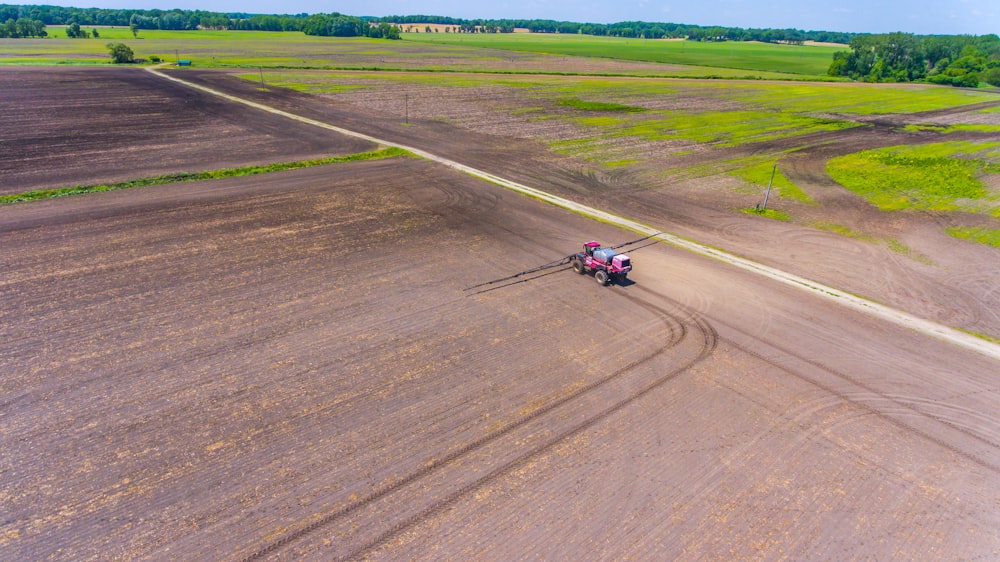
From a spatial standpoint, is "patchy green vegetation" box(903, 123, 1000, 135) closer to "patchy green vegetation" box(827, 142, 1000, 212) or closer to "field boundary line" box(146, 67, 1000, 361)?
"patchy green vegetation" box(827, 142, 1000, 212)

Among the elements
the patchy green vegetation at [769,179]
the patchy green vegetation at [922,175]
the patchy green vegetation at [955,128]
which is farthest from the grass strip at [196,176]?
the patchy green vegetation at [955,128]

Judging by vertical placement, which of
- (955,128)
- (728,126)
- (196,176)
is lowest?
(196,176)

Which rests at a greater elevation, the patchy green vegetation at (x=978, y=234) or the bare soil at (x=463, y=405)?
the patchy green vegetation at (x=978, y=234)

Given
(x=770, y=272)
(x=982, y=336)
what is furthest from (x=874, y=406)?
(x=770, y=272)

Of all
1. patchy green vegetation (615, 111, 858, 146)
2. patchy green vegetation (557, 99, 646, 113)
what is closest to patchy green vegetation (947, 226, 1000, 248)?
patchy green vegetation (615, 111, 858, 146)

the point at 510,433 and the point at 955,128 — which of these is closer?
the point at 510,433

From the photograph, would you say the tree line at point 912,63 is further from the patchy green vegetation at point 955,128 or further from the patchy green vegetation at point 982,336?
the patchy green vegetation at point 982,336

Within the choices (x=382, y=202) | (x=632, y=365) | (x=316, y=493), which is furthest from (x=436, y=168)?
(x=316, y=493)

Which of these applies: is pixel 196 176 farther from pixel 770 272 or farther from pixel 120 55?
pixel 120 55

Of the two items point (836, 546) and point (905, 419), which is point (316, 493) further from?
point (905, 419)
